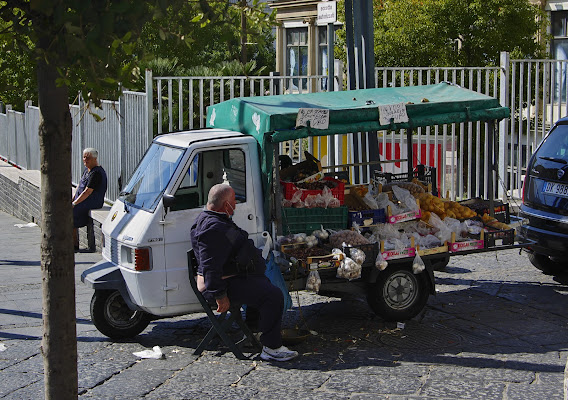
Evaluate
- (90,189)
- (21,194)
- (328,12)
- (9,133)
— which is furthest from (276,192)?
(9,133)

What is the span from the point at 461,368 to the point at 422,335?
95 centimetres

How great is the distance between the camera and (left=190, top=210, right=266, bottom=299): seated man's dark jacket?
22.1 ft

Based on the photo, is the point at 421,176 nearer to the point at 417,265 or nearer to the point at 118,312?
the point at 417,265

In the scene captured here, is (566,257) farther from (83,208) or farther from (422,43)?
(422,43)

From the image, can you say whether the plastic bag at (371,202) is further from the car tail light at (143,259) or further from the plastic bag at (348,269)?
the car tail light at (143,259)

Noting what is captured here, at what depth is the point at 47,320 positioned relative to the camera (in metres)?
4.22

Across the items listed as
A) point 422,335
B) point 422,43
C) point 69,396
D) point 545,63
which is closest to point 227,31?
point 69,396

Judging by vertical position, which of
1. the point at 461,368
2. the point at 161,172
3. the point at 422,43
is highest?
the point at 422,43

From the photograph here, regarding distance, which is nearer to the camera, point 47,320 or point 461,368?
point 47,320

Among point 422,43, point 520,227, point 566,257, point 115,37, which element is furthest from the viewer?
point 422,43

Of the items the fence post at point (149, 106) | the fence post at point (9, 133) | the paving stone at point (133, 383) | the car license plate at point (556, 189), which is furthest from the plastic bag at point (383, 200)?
the fence post at point (9, 133)

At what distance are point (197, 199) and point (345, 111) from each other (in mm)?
1599

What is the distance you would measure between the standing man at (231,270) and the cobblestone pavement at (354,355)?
307 mm

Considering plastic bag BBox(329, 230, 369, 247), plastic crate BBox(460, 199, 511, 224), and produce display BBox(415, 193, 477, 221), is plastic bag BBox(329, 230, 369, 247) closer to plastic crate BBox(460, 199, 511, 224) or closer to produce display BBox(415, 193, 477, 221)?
produce display BBox(415, 193, 477, 221)
